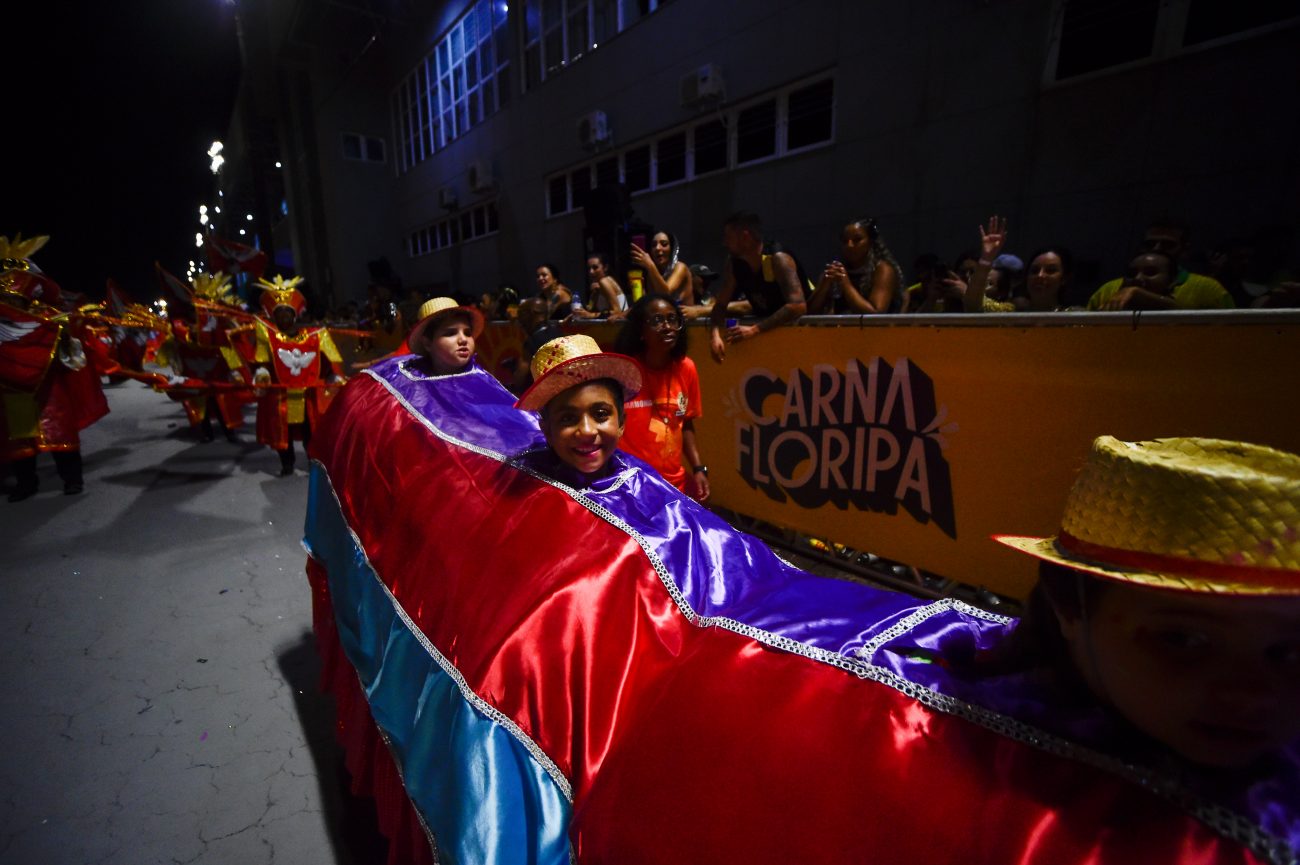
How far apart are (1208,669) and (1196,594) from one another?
115 mm

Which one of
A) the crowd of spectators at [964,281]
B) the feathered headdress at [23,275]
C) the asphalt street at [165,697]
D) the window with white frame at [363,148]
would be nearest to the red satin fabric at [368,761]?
the asphalt street at [165,697]

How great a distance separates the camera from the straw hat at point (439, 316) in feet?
8.93

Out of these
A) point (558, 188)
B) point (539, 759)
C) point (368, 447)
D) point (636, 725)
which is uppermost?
point (558, 188)

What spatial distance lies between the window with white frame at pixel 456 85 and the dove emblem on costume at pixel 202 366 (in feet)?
36.4

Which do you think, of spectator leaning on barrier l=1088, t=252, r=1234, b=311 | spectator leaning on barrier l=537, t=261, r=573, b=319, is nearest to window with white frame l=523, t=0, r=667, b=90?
spectator leaning on barrier l=537, t=261, r=573, b=319

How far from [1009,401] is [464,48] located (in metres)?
19.1

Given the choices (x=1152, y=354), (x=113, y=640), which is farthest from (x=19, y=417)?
(x=1152, y=354)

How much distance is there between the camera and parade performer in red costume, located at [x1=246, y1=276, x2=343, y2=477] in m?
5.81

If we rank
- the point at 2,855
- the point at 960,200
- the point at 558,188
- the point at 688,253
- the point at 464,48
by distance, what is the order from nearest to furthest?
the point at 2,855
the point at 960,200
the point at 688,253
the point at 558,188
the point at 464,48

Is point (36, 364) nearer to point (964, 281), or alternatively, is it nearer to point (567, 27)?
point (964, 281)

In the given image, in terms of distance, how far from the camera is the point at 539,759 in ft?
3.69

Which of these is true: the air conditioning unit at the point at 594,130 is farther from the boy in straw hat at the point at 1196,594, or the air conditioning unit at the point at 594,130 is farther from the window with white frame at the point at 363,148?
the window with white frame at the point at 363,148

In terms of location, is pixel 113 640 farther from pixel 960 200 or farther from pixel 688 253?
pixel 688 253

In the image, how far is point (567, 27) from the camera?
1249 cm
